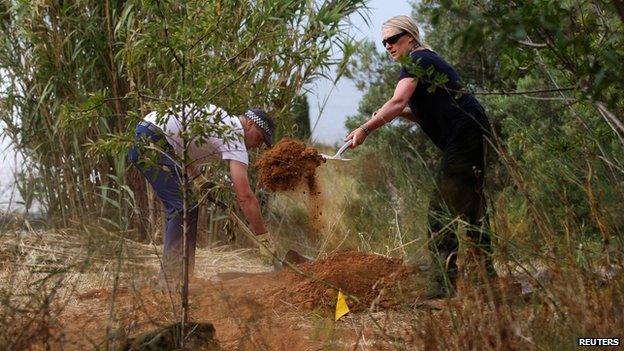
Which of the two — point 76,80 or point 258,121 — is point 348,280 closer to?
point 258,121

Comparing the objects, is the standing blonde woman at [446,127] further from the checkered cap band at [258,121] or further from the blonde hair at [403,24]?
the checkered cap band at [258,121]

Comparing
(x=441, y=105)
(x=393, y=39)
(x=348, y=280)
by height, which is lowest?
(x=348, y=280)

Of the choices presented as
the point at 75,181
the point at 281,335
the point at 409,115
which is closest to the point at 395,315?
the point at 281,335

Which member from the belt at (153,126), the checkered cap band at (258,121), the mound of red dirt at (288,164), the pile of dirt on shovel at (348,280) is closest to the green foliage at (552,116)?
the pile of dirt on shovel at (348,280)

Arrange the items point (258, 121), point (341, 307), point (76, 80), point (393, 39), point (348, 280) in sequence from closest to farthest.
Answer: point (341, 307) < point (348, 280) < point (393, 39) < point (258, 121) < point (76, 80)

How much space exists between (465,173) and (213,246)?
12.2 ft

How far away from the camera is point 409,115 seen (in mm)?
6215

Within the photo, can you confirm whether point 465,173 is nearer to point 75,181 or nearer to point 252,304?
point 252,304

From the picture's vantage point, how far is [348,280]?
583 centimetres

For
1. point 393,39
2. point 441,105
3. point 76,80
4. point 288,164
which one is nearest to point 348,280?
point 288,164

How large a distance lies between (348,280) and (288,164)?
912 millimetres

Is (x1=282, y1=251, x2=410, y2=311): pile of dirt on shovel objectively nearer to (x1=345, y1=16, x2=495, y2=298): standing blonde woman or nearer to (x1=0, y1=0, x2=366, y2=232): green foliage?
(x1=345, y1=16, x2=495, y2=298): standing blonde woman

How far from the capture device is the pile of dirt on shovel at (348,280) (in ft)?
18.3

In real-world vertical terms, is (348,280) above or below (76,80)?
below
